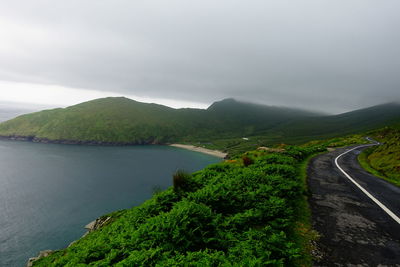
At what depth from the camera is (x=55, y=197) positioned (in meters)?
63.2

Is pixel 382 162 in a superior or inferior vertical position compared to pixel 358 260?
inferior

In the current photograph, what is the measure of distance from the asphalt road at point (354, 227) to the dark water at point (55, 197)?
23.4 meters

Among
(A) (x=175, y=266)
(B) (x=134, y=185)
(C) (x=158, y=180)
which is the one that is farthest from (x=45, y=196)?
(A) (x=175, y=266)

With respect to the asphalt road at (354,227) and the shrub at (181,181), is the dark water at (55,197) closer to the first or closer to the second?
the shrub at (181,181)

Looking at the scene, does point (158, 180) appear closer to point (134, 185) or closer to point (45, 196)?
point (134, 185)

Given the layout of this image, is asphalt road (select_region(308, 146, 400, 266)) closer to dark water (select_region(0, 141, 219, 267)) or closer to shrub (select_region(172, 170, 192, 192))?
shrub (select_region(172, 170, 192, 192))

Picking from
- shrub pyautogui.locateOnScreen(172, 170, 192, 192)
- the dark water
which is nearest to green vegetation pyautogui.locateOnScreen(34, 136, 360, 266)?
shrub pyautogui.locateOnScreen(172, 170, 192, 192)

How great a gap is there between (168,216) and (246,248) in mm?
2978

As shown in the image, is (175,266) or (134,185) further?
(134,185)

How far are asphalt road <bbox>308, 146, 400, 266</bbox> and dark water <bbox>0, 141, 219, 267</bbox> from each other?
2335 cm

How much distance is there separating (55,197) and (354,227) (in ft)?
260

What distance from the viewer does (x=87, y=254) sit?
23.1 ft

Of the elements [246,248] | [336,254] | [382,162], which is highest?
[246,248]

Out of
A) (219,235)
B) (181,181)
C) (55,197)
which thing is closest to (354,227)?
(219,235)
